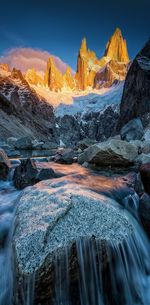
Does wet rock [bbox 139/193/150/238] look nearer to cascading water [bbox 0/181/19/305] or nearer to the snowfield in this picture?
cascading water [bbox 0/181/19/305]

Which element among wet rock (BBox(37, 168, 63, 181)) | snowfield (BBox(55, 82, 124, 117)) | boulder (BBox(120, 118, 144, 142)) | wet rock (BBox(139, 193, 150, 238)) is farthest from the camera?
snowfield (BBox(55, 82, 124, 117))

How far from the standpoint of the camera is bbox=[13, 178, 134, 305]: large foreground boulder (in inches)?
128

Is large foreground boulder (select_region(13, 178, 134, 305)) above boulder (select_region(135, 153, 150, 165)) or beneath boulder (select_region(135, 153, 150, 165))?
beneath

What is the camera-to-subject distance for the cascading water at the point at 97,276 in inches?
137

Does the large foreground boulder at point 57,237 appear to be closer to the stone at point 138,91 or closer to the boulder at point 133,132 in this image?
the boulder at point 133,132

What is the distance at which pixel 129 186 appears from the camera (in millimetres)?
8273

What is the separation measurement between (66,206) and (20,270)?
160 centimetres

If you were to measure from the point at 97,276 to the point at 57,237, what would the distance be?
0.97 meters

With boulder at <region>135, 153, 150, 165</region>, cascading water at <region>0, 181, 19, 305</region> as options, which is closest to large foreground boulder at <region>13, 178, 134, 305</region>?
cascading water at <region>0, 181, 19, 305</region>

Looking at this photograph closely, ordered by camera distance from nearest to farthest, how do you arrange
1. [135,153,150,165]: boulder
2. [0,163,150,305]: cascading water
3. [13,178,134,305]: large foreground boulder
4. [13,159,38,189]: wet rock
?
1. [13,178,134,305]: large foreground boulder
2. [0,163,150,305]: cascading water
3. [13,159,38,189]: wet rock
4. [135,153,150,165]: boulder

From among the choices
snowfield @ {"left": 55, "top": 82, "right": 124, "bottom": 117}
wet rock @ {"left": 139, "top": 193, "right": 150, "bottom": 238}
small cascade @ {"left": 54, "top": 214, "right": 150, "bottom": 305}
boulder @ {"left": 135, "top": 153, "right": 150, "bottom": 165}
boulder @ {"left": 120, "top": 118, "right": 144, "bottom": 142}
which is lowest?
small cascade @ {"left": 54, "top": 214, "right": 150, "bottom": 305}

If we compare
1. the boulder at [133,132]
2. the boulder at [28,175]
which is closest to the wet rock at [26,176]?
the boulder at [28,175]

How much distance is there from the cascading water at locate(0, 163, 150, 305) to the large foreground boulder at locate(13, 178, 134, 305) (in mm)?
16

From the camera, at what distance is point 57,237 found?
372 cm
